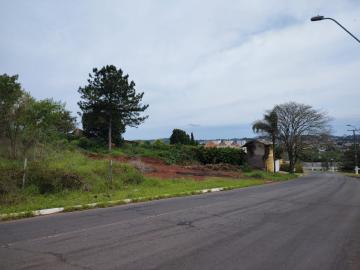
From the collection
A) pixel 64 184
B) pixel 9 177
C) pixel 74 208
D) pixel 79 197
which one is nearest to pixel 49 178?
pixel 64 184

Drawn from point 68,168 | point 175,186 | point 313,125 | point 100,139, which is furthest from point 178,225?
point 313,125

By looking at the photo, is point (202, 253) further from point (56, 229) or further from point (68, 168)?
point (68, 168)

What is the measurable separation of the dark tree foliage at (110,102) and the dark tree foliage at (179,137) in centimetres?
1903

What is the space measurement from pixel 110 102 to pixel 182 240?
4296 cm

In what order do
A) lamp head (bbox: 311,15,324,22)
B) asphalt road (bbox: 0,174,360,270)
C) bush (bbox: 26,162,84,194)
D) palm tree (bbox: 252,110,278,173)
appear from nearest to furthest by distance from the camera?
asphalt road (bbox: 0,174,360,270) < lamp head (bbox: 311,15,324,22) < bush (bbox: 26,162,84,194) < palm tree (bbox: 252,110,278,173)

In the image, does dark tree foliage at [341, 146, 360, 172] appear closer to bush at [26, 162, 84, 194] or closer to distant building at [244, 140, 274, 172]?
distant building at [244, 140, 274, 172]

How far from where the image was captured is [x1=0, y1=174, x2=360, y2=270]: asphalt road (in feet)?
24.8

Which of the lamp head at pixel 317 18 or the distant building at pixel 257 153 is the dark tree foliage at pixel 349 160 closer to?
the distant building at pixel 257 153

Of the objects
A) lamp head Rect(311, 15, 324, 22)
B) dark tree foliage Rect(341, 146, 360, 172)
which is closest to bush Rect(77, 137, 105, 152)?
lamp head Rect(311, 15, 324, 22)

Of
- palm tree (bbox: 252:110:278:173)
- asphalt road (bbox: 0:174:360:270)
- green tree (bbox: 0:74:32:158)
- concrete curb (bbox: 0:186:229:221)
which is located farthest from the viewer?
palm tree (bbox: 252:110:278:173)

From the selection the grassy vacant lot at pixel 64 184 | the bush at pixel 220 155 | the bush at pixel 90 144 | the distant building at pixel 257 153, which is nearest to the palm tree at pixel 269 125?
the distant building at pixel 257 153

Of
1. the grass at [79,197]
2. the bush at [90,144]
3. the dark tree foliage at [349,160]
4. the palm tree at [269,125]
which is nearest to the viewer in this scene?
the grass at [79,197]

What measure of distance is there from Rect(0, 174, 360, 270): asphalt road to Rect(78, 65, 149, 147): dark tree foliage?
36969 mm

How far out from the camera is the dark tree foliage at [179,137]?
236ft
